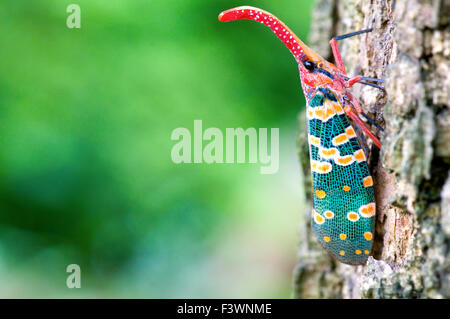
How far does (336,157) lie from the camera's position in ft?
4.86

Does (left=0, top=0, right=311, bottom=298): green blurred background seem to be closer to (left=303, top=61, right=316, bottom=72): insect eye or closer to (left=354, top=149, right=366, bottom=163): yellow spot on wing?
(left=303, top=61, right=316, bottom=72): insect eye

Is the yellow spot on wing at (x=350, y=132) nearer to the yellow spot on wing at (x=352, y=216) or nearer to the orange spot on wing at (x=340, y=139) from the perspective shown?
the orange spot on wing at (x=340, y=139)

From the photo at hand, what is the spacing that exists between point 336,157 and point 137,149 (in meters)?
2.22

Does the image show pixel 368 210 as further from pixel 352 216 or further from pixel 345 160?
pixel 345 160

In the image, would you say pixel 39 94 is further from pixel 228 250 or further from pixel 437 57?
pixel 437 57

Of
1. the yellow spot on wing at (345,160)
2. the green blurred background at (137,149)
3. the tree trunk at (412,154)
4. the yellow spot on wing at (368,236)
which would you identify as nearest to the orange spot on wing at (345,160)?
the yellow spot on wing at (345,160)

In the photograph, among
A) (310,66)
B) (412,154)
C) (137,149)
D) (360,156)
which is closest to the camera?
(412,154)

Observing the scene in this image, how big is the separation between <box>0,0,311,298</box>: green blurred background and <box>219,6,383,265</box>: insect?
5.86 feet

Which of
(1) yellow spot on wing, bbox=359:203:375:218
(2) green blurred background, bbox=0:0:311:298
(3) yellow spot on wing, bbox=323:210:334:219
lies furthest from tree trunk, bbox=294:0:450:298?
(2) green blurred background, bbox=0:0:311:298

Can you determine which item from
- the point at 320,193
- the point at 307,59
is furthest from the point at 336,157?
the point at 307,59

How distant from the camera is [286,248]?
3832 millimetres

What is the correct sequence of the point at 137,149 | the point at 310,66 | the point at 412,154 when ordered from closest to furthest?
the point at 412,154 < the point at 310,66 < the point at 137,149

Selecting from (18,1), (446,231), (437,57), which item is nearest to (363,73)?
(437,57)

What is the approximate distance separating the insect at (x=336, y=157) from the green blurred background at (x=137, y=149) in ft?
5.86
